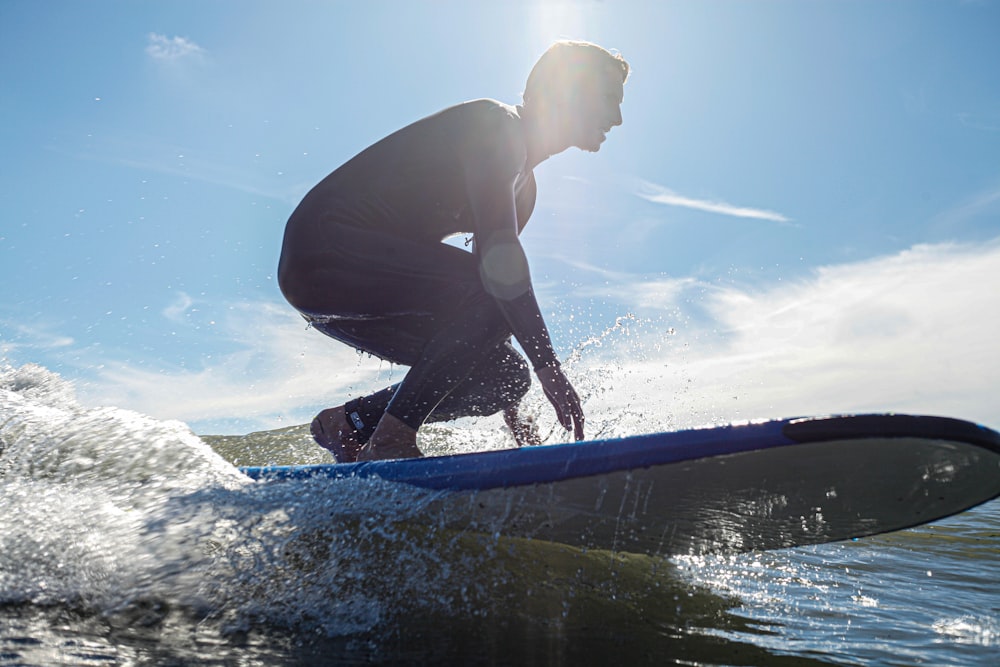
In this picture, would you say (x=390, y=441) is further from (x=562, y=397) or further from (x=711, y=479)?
(x=711, y=479)

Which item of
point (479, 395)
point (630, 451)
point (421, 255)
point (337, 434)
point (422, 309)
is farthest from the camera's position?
point (337, 434)

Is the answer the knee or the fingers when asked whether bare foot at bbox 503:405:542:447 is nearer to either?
the knee

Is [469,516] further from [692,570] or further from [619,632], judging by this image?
[692,570]

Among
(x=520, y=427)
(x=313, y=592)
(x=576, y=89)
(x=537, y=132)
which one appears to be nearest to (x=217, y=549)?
(x=313, y=592)

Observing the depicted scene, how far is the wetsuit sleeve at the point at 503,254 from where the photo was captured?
2127 millimetres

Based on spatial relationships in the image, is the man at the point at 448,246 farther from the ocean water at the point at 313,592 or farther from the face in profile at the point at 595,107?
the ocean water at the point at 313,592

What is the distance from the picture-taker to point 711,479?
1669mm

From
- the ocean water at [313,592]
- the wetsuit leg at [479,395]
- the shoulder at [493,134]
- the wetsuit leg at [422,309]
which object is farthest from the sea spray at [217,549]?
the shoulder at [493,134]

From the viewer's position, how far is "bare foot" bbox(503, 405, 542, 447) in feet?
8.79

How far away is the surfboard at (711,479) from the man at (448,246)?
1.25 feet

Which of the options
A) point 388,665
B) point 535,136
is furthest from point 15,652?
point 535,136

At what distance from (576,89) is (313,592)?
5.87ft

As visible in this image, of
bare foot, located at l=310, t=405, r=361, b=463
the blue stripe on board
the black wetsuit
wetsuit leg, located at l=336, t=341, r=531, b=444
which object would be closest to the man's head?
the black wetsuit

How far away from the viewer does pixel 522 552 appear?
2213mm
